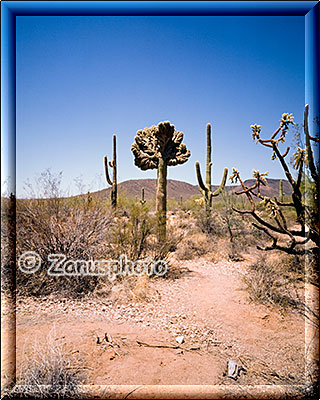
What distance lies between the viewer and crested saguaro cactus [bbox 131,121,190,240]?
26.2ft

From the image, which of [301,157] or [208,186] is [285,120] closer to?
[301,157]

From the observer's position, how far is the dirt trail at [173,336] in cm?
277

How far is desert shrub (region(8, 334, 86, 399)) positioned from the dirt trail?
0.39 feet

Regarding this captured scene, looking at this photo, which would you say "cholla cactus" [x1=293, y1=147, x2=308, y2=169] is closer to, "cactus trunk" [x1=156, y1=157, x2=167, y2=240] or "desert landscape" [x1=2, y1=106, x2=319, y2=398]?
"desert landscape" [x1=2, y1=106, x2=319, y2=398]

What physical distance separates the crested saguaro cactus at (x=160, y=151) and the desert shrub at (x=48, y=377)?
468 cm

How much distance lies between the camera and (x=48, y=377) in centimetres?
242

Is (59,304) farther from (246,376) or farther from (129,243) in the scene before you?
(246,376)

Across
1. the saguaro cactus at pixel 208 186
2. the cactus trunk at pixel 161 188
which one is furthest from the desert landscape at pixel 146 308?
the saguaro cactus at pixel 208 186

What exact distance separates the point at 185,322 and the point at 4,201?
2.68 metres

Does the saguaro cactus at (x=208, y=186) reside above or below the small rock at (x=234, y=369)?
above

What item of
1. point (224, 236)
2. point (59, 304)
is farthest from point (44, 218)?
point (224, 236)

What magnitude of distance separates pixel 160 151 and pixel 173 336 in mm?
5517

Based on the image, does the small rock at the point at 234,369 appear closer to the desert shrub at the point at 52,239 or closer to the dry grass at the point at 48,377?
the dry grass at the point at 48,377

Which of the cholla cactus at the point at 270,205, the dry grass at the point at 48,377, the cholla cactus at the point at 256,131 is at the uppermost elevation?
the cholla cactus at the point at 256,131
